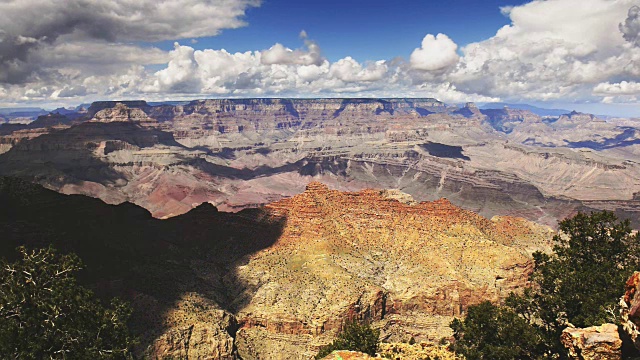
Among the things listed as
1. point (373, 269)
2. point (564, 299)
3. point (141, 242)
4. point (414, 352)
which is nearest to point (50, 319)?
point (414, 352)

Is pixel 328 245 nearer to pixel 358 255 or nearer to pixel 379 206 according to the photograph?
pixel 358 255

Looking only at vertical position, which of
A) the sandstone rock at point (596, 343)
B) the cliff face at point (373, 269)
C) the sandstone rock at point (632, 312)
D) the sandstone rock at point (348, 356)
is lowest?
the cliff face at point (373, 269)

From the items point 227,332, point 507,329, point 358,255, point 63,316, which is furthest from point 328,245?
point 63,316

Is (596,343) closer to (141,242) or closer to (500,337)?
(500,337)

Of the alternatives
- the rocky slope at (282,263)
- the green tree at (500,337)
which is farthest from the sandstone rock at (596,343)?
the rocky slope at (282,263)

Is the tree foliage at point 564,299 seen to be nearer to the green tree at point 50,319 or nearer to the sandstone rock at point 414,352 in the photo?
the sandstone rock at point 414,352

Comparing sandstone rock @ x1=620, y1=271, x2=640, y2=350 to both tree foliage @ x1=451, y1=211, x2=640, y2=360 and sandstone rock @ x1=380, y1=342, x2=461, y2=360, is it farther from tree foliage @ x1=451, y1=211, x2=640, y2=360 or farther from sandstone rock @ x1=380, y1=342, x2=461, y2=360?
sandstone rock @ x1=380, y1=342, x2=461, y2=360
